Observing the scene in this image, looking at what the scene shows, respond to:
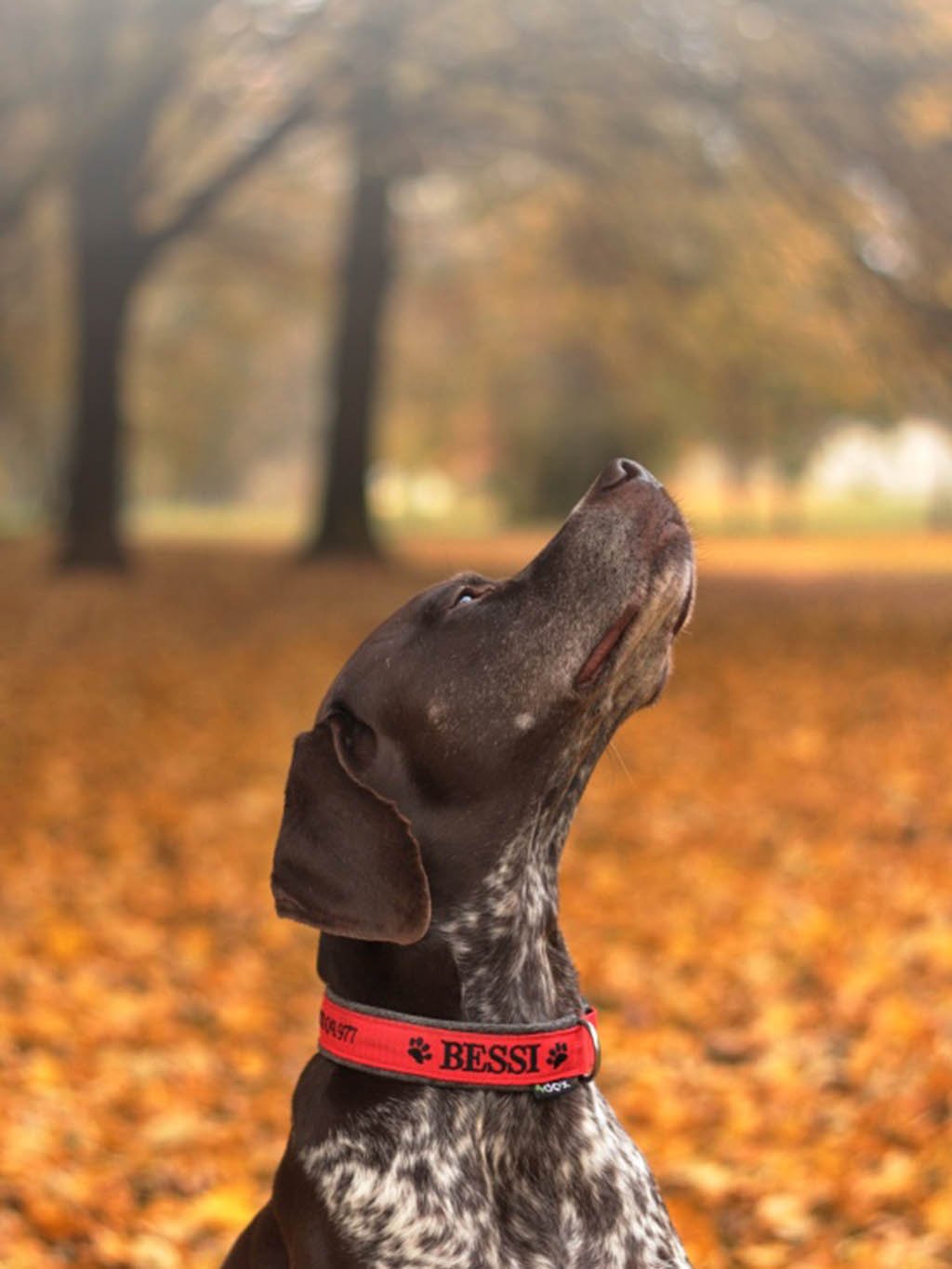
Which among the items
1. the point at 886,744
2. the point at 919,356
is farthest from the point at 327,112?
the point at 886,744

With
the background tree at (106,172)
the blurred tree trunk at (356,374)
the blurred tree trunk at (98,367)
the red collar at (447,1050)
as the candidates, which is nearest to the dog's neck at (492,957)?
the red collar at (447,1050)

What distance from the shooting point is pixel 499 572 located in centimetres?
2531

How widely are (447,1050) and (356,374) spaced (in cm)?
2201

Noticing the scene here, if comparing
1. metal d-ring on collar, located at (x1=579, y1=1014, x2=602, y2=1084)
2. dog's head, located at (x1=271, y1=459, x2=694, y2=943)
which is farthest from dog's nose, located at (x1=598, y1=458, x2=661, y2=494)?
metal d-ring on collar, located at (x1=579, y1=1014, x2=602, y2=1084)

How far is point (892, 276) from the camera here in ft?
57.8

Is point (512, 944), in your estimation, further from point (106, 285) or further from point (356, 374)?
point (356, 374)

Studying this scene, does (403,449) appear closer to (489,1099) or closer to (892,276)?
(892,276)

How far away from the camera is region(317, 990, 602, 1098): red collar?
3.19m

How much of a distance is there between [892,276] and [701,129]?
3.32m

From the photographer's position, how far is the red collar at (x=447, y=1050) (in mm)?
3191

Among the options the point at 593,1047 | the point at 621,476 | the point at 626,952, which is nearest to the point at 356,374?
the point at 626,952

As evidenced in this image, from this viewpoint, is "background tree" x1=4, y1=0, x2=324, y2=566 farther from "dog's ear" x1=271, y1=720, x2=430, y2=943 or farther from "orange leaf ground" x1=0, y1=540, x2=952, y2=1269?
"dog's ear" x1=271, y1=720, x2=430, y2=943

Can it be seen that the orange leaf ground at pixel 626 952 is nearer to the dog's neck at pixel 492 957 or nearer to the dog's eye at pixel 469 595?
the dog's neck at pixel 492 957

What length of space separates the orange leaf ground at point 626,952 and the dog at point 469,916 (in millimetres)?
2050
